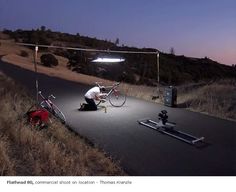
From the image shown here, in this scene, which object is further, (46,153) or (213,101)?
(213,101)

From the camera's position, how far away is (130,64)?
12.4 m

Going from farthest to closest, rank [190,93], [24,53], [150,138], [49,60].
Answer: [24,53] < [190,93] < [49,60] < [150,138]

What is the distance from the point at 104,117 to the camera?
8.59 meters

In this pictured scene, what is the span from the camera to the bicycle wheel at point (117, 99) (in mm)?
9922

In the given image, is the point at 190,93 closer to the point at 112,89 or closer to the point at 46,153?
the point at 112,89

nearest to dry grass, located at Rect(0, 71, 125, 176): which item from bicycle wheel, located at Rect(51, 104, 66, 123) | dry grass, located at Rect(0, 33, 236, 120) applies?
bicycle wheel, located at Rect(51, 104, 66, 123)

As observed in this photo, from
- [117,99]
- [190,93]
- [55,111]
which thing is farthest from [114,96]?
[190,93]

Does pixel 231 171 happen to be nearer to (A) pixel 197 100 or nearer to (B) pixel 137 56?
(A) pixel 197 100

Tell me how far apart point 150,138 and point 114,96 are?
3521 mm

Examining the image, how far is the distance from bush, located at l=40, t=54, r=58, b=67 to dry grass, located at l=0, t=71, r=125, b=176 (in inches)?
147

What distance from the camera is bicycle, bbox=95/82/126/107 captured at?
9875 mm

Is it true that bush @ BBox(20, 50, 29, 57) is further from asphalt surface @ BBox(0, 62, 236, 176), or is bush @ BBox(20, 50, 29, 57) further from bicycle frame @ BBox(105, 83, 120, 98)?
bicycle frame @ BBox(105, 83, 120, 98)

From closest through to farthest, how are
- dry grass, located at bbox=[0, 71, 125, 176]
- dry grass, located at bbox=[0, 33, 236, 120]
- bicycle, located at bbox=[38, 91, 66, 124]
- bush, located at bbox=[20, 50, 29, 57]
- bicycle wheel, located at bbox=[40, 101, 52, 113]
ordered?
1. dry grass, located at bbox=[0, 71, 125, 176]
2. bicycle, located at bbox=[38, 91, 66, 124]
3. bicycle wheel, located at bbox=[40, 101, 52, 113]
4. dry grass, located at bbox=[0, 33, 236, 120]
5. bush, located at bbox=[20, 50, 29, 57]

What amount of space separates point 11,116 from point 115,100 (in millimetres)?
3547
